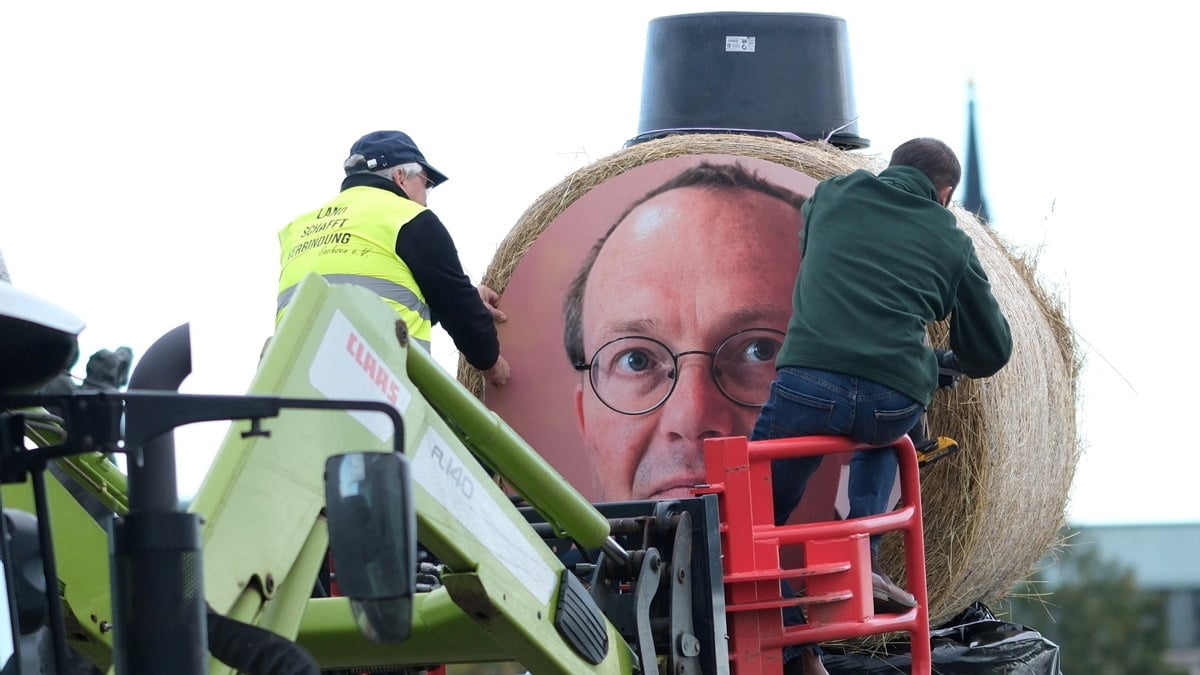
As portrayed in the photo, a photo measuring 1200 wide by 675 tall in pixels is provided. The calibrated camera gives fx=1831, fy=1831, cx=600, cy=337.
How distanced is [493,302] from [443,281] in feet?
2.89

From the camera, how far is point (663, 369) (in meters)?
6.04

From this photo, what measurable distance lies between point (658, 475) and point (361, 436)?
267cm

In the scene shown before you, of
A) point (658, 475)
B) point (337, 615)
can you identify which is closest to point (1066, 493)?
point (658, 475)

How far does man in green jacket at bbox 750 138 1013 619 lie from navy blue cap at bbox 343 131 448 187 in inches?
51.9

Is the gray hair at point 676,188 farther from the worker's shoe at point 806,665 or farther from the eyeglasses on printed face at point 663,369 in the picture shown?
the worker's shoe at point 806,665

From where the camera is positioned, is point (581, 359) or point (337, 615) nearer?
point (337, 615)

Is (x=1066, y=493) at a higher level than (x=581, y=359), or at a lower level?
lower

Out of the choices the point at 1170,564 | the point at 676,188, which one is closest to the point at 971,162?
the point at 1170,564

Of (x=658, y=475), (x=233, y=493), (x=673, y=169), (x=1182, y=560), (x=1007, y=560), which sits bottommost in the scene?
(x=1182, y=560)

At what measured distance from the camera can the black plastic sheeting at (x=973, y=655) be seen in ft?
18.8

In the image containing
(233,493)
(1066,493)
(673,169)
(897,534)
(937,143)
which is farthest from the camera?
(1066,493)

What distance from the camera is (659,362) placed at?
605cm

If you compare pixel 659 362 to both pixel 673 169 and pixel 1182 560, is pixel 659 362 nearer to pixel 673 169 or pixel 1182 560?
pixel 673 169

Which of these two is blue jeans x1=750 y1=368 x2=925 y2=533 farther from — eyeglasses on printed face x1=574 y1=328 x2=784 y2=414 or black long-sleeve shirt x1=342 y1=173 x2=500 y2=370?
black long-sleeve shirt x1=342 y1=173 x2=500 y2=370
